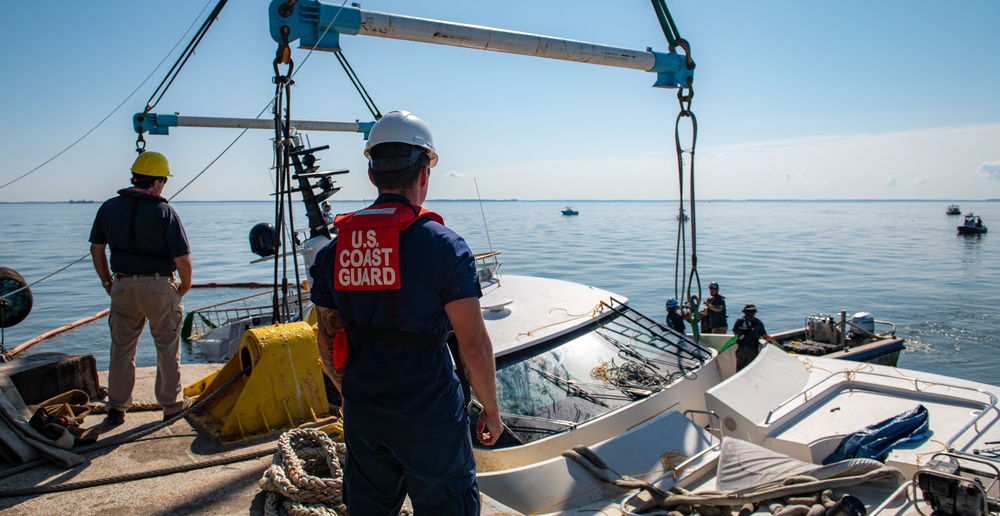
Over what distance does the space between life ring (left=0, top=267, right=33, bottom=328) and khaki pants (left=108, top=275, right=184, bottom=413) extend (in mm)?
4704

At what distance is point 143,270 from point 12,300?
18.5 feet

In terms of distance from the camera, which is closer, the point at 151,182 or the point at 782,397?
the point at 151,182

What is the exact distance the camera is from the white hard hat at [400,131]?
6.82ft

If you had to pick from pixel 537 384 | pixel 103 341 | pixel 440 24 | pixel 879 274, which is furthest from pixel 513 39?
pixel 879 274

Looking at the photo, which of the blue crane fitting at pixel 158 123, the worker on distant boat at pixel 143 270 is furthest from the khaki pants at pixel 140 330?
the blue crane fitting at pixel 158 123

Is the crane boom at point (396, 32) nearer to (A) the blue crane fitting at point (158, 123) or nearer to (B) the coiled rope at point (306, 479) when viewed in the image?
(B) the coiled rope at point (306, 479)

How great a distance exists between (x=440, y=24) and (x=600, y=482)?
3.87m

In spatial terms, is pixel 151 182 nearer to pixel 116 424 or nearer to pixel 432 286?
pixel 116 424

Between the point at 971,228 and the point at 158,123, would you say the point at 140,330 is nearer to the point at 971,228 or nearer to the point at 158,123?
the point at 158,123

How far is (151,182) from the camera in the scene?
13.8 ft

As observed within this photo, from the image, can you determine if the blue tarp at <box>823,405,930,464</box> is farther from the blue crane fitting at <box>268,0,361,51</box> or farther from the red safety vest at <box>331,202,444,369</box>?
the blue crane fitting at <box>268,0,361,51</box>

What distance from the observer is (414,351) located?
6.36 ft

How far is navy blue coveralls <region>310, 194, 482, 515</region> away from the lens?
1902 millimetres

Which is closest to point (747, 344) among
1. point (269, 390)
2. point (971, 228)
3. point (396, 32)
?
point (396, 32)
